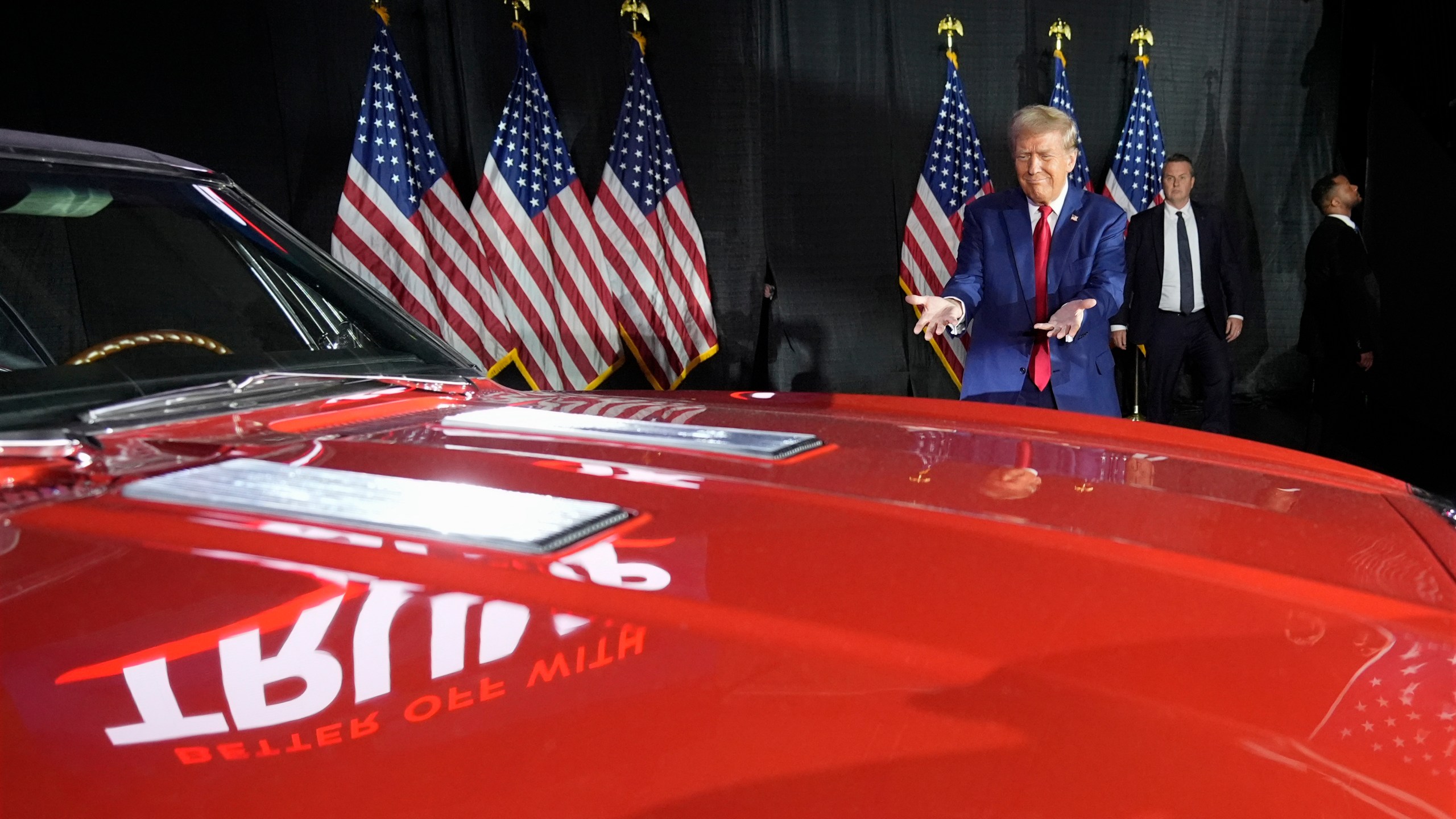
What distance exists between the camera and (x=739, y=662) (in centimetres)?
57

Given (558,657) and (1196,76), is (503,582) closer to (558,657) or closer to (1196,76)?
(558,657)

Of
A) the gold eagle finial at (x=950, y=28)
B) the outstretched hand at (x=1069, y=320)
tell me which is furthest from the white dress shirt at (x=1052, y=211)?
the gold eagle finial at (x=950, y=28)

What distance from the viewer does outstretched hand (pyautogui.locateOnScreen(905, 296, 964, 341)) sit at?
93.2 inches

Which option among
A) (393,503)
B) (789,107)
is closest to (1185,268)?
(789,107)

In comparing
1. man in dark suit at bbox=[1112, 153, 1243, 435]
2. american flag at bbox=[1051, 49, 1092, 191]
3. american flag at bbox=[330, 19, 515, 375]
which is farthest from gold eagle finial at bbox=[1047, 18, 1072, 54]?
american flag at bbox=[330, 19, 515, 375]

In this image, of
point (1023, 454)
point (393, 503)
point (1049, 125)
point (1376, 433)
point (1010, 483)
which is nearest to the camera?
point (393, 503)

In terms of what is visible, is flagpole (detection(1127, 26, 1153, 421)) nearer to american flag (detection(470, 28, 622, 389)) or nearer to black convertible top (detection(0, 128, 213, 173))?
american flag (detection(470, 28, 622, 389))

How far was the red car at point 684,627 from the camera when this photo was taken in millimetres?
497

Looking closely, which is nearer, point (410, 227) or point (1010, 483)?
point (1010, 483)

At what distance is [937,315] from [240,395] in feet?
5.50

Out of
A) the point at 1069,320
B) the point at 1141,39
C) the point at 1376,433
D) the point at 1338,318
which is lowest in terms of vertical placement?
the point at 1376,433

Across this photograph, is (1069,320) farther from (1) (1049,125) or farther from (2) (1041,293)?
(1) (1049,125)

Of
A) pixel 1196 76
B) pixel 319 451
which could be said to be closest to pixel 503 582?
pixel 319 451

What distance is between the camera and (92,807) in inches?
19.7
